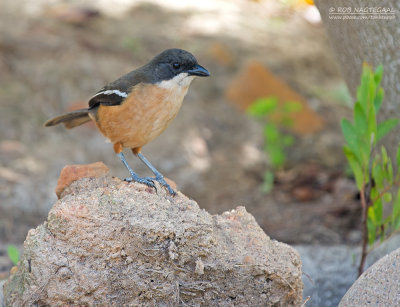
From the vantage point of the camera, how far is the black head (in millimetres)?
4520

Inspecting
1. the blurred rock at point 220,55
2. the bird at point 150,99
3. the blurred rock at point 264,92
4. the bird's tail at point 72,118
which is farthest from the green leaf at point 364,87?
the blurred rock at point 220,55

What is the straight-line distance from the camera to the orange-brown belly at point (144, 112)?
4484 mm

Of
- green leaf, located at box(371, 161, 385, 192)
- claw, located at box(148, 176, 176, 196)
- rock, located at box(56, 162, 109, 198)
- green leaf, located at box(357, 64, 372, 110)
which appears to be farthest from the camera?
green leaf, located at box(371, 161, 385, 192)

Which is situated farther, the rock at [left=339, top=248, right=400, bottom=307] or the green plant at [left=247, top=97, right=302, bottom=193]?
the green plant at [left=247, top=97, right=302, bottom=193]

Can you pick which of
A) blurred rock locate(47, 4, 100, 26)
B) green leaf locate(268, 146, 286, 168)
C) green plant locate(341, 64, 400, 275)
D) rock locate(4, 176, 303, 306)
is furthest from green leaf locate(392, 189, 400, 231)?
blurred rock locate(47, 4, 100, 26)

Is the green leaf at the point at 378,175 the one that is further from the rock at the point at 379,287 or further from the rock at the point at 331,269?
the rock at the point at 379,287

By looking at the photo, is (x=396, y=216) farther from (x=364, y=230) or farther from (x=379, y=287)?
(x=379, y=287)

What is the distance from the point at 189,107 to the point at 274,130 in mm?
1681

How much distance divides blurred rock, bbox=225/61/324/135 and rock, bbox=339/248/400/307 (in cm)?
509

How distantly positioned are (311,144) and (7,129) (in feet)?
14.6

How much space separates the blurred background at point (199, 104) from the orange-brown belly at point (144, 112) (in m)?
2.48

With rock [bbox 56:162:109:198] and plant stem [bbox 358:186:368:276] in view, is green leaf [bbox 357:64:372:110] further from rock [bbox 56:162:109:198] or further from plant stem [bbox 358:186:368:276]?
rock [bbox 56:162:109:198]

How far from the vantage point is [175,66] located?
4.57 meters

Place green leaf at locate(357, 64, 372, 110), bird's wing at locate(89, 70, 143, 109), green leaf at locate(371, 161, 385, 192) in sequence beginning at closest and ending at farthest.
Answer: green leaf at locate(357, 64, 372, 110)
green leaf at locate(371, 161, 385, 192)
bird's wing at locate(89, 70, 143, 109)
